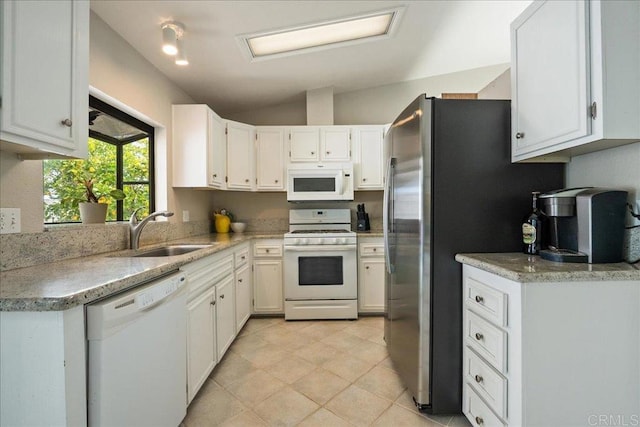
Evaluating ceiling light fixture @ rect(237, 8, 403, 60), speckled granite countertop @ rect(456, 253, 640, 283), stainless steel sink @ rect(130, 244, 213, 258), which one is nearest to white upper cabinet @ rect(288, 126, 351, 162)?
ceiling light fixture @ rect(237, 8, 403, 60)

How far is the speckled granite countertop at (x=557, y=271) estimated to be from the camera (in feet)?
3.62

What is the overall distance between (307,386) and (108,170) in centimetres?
212

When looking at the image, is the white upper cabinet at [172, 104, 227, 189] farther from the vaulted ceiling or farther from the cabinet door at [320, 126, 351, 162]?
the cabinet door at [320, 126, 351, 162]

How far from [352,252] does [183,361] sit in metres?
1.85

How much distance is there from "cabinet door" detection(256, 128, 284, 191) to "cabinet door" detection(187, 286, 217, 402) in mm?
1618

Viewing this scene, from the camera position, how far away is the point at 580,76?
1.17 meters

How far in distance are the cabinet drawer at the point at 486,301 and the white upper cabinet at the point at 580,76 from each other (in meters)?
0.70

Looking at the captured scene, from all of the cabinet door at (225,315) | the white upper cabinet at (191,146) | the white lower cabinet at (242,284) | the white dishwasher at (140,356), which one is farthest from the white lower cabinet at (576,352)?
the white upper cabinet at (191,146)

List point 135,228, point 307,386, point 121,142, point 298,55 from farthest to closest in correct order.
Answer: point 298,55, point 121,142, point 135,228, point 307,386

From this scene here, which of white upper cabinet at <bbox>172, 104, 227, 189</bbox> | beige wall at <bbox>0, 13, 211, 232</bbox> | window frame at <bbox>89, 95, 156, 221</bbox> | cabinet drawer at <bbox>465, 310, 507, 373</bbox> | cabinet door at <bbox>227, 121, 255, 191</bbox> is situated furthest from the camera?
cabinet door at <bbox>227, 121, 255, 191</bbox>

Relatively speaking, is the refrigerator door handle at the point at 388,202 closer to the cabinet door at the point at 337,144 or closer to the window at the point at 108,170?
the cabinet door at the point at 337,144

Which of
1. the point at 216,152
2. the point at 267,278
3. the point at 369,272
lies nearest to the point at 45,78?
the point at 216,152

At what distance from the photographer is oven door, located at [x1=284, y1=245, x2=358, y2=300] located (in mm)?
2953

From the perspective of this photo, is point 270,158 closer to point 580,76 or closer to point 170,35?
point 170,35
